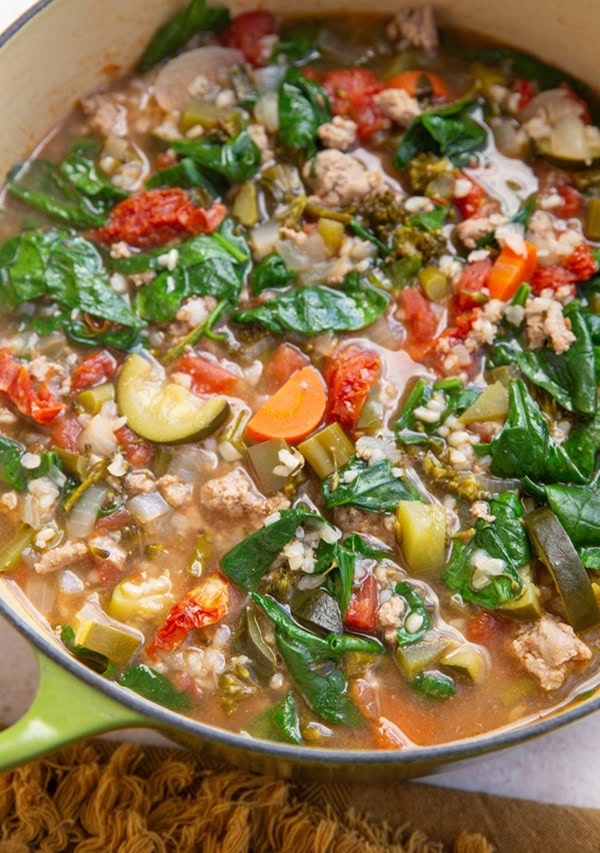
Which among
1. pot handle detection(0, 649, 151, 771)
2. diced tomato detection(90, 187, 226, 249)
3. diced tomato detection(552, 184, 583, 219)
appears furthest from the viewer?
diced tomato detection(552, 184, 583, 219)

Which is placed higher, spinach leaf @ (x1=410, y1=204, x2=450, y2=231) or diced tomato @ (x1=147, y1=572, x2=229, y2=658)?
spinach leaf @ (x1=410, y1=204, x2=450, y2=231)

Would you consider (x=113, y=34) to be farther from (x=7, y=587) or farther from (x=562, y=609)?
(x=562, y=609)

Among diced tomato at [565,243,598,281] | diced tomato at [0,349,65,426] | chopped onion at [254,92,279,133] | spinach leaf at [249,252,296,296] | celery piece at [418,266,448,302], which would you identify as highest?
chopped onion at [254,92,279,133]

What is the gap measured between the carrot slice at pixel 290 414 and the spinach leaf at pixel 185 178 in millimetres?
1031

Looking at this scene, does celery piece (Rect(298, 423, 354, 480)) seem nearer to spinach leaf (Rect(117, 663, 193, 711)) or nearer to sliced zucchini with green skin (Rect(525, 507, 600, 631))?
sliced zucchini with green skin (Rect(525, 507, 600, 631))

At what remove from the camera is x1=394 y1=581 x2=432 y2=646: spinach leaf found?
430cm

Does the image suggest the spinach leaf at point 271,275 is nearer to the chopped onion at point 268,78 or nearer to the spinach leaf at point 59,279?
the spinach leaf at point 59,279

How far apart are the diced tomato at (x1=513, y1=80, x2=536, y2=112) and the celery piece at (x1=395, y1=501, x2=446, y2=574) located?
2.07 m

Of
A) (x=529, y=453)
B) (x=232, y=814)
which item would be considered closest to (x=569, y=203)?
(x=529, y=453)

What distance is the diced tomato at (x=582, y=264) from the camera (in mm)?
4812

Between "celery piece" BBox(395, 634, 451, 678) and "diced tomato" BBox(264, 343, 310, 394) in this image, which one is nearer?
"celery piece" BBox(395, 634, 451, 678)

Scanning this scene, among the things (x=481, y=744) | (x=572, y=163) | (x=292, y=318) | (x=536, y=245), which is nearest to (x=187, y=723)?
(x=481, y=744)

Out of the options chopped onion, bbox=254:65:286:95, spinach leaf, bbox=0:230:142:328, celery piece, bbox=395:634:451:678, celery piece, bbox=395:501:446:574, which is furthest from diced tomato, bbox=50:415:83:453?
chopped onion, bbox=254:65:286:95

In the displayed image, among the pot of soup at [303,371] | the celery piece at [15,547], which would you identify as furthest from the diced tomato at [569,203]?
the celery piece at [15,547]
